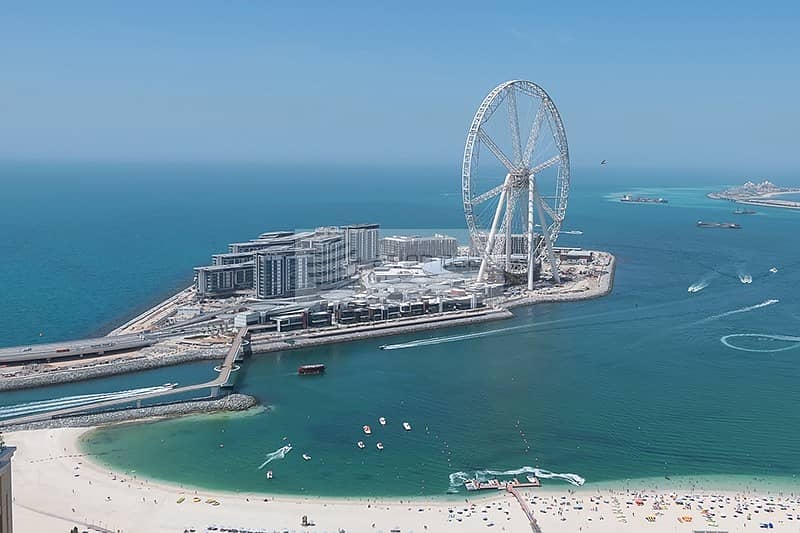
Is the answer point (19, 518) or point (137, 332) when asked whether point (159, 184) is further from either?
point (19, 518)

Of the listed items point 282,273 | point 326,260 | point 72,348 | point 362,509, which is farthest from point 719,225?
point 362,509

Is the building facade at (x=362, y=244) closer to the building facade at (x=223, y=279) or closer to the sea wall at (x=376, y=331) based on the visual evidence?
the building facade at (x=223, y=279)

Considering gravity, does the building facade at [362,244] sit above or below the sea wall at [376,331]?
above

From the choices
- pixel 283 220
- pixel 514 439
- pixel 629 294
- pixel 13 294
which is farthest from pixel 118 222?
pixel 514 439

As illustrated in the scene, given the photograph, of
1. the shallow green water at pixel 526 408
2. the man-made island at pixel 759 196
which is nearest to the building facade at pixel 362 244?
the shallow green water at pixel 526 408

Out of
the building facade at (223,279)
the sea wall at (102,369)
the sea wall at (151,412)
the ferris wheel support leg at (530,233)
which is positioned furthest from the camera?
the ferris wheel support leg at (530,233)

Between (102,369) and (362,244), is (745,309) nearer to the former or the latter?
(362,244)
